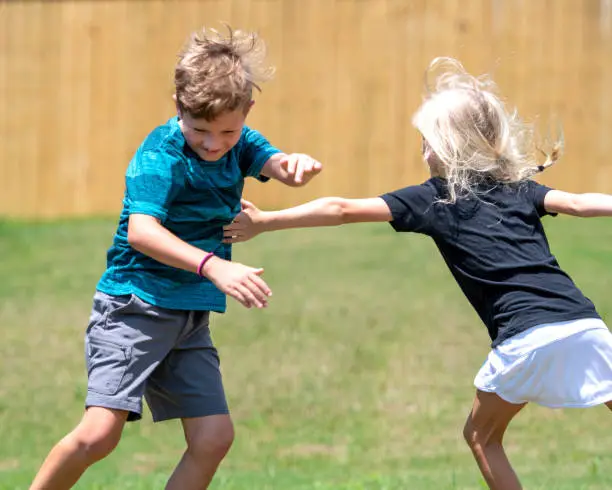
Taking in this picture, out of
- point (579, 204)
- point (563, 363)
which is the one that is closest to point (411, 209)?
point (579, 204)

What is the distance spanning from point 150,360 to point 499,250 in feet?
4.17

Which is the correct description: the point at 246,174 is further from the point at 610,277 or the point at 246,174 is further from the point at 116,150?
the point at 116,150

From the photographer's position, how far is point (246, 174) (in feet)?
14.3

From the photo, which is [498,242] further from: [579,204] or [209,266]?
[209,266]

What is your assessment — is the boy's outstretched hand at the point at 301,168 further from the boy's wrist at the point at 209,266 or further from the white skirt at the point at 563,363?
the white skirt at the point at 563,363

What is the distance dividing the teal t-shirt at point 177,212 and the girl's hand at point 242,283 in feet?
1.36

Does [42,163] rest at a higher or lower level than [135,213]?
lower

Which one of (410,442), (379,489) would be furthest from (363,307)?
(379,489)

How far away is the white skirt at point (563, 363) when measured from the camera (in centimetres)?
396

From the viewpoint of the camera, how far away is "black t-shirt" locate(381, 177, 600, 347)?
13.3ft

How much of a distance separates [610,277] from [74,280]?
14.5ft

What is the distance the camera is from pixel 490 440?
427 cm

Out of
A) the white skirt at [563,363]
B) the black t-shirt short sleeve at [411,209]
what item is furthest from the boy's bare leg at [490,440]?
the black t-shirt short sleeve at [411,209]

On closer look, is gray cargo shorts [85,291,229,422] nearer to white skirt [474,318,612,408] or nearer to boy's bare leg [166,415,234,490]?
boy's bare leg [166,415,234,490]
